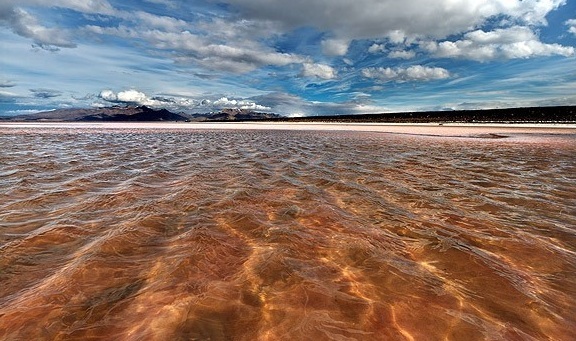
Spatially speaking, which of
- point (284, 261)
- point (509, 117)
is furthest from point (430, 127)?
point (284, 261)

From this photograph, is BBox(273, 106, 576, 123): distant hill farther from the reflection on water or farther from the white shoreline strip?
the reflection on water

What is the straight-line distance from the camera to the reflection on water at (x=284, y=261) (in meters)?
2.81

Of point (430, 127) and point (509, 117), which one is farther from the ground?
point (509, 117)

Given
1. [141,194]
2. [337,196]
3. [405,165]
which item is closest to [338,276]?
[337,196]

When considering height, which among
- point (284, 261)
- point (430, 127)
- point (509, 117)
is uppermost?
point (509, 117)

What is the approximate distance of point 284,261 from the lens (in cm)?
400

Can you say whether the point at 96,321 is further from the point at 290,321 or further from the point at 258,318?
the point at 290,321

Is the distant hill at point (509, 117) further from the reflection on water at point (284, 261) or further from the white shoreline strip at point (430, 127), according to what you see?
the reflection on water at point (284, 261)

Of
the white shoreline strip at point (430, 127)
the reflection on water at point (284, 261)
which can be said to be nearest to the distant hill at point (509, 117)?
the white shoreline strip at point (430, 127)

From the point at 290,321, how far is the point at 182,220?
3.27m

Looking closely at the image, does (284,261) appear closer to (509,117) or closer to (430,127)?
(430,127)

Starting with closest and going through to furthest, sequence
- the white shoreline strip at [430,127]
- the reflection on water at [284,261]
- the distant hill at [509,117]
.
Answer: the reflection on water at [284,261], the white shoreline strip at [430,127], the distant hill at [509,117]

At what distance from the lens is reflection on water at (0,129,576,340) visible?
9.23 feet

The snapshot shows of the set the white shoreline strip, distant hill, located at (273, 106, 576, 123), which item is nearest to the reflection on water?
the white shoreline strip
